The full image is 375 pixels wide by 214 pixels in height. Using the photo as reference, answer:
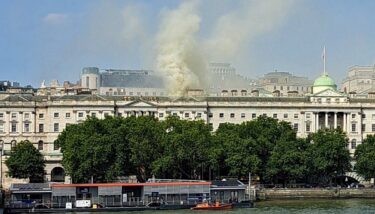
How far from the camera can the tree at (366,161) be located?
123 meters

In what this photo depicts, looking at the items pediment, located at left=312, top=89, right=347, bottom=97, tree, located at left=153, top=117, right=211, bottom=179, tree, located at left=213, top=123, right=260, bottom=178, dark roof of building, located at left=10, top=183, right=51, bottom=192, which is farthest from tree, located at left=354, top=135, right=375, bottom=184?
dark roof of building, located at left=10, top=183, right=51, bottom=192

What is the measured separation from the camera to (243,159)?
116m

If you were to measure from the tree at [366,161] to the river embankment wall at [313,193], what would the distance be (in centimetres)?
696

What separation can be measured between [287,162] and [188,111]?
32785 mm

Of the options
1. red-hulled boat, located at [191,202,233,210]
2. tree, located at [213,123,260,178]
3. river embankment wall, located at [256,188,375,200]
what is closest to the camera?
red-hulled boat, located at [191,202,233,210]

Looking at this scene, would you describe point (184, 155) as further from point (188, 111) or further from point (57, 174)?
point (188, 111)

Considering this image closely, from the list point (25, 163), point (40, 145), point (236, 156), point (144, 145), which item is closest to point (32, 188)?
point (144, 145)

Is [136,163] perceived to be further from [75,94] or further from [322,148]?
[75,94]

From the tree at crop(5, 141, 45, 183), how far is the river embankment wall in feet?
105

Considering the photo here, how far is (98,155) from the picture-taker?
111 metres

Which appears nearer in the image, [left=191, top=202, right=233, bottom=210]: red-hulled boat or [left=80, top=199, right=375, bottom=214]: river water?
[left=80, top=199, right=375, bottom=214]: river water

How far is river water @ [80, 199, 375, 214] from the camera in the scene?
90.4m

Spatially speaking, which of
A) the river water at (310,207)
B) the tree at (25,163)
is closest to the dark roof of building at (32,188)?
the river water at (310,207)

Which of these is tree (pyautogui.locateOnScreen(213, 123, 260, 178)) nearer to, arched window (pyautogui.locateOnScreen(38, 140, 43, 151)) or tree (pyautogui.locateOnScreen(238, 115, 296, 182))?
tree (pyautogui.locateOnScreen(238, 115, 296, 182))
